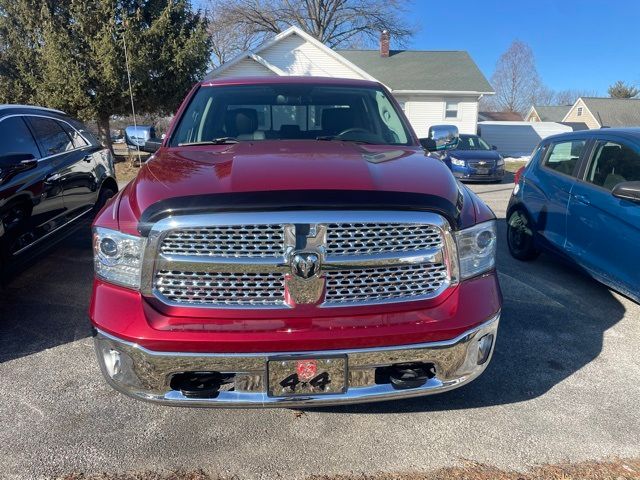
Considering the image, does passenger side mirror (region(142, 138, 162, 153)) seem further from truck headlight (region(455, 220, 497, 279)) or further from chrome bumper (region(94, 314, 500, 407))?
truck headlight (region(455, 220, 497, 279))

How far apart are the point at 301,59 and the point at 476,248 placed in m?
19.5

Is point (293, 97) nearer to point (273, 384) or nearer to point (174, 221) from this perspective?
point (174, 221)

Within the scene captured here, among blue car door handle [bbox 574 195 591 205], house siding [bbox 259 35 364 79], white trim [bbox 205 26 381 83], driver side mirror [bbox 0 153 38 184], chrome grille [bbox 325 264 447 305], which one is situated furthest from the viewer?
house siding [bbox 259 35 364 79]

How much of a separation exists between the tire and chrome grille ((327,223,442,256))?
379 centimetres

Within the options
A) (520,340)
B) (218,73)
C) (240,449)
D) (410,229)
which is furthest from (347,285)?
(218,73)

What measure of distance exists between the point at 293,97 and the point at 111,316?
7.77 feet

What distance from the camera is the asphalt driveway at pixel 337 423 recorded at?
2.31m

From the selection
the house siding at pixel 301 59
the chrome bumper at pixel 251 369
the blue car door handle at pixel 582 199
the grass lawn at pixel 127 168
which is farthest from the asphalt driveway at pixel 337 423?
the house siding at pixel 301 59

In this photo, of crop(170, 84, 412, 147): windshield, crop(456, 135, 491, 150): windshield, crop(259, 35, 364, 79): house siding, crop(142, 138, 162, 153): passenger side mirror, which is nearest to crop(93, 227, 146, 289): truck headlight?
crop(170, 84, 412, 147): windshield

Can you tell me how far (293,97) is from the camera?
374 centimetres

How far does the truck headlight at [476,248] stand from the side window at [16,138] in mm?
3907

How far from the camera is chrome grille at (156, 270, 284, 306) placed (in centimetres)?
204

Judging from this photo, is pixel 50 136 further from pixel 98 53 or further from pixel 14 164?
pixel 98 53

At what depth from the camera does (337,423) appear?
8.48 feet
